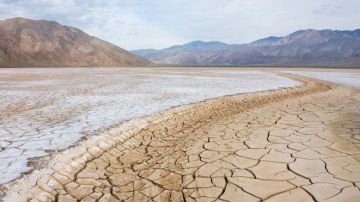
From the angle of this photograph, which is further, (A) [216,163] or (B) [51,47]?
(B) [51,47]

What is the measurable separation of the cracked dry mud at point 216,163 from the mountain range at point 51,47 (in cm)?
7348

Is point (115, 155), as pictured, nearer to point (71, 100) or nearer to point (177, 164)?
point (177, 164)

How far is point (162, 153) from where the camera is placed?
495 centimetres

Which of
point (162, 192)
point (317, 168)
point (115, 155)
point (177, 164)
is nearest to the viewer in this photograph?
point (162, 192)

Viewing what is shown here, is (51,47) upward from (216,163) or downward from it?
upward

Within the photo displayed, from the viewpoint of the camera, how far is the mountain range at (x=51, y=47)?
3139 inches

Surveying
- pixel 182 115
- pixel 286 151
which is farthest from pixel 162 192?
pixel 182 115

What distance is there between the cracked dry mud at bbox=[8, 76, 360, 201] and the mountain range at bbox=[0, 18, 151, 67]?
7348 centimetres

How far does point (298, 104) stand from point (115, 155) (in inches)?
217

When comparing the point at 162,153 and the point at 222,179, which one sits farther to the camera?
the point at 162,153

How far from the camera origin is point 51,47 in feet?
293

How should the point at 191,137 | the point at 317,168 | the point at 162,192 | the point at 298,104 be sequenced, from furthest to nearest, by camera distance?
the point at 298,104 < the point at 191,137 < the point at 317,168 < the point at 162,192

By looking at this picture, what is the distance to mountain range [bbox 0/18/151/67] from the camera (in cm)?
7974

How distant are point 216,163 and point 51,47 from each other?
92.5 meters
